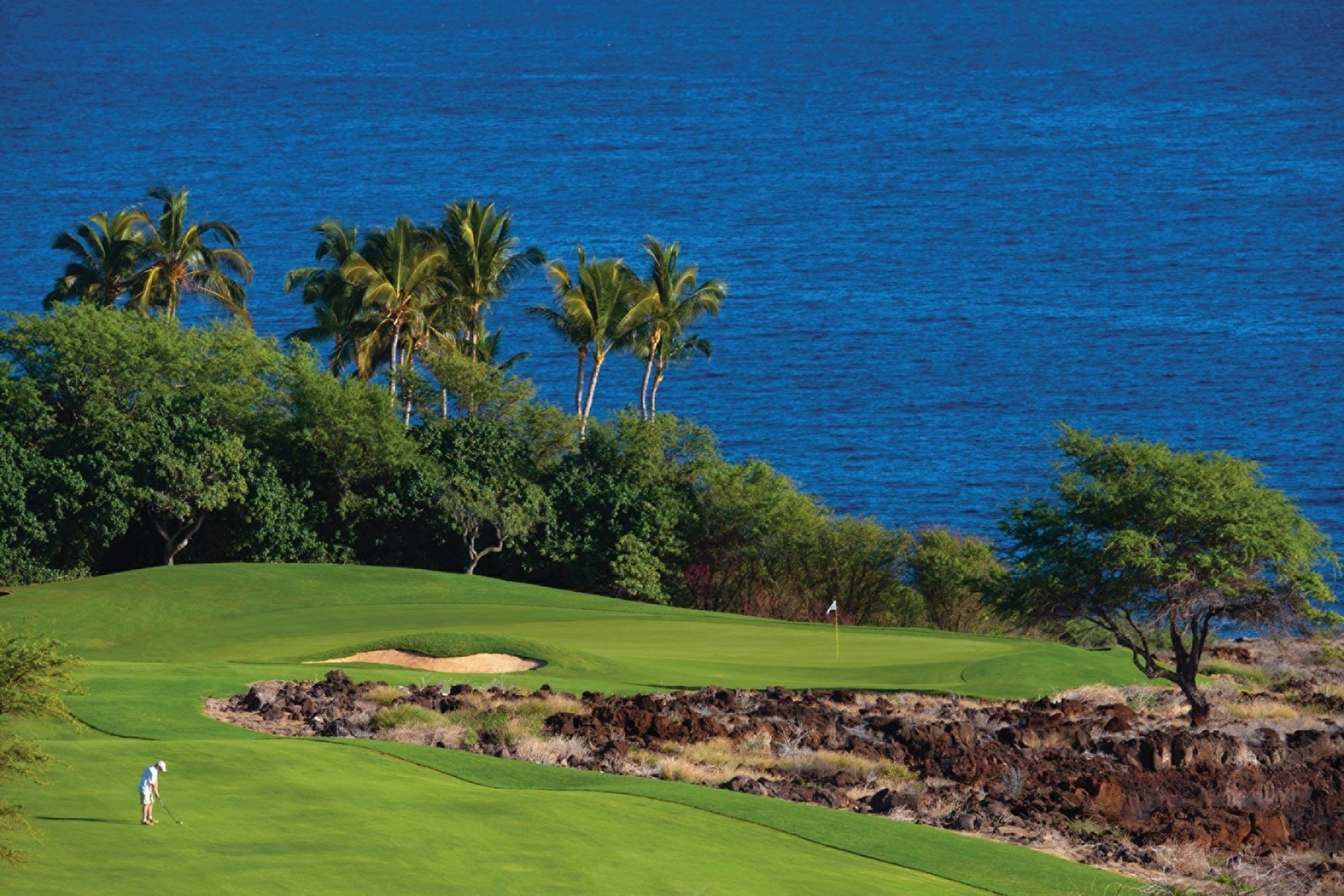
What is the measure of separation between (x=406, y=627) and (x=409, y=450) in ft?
61.0

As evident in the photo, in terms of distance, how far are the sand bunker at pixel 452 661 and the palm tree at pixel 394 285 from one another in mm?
26083

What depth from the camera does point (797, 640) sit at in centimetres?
4678

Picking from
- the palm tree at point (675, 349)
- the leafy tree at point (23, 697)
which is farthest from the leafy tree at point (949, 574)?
the leafy tree at point (23, 697)

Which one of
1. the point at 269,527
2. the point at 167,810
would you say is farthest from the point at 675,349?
the point at 167,810

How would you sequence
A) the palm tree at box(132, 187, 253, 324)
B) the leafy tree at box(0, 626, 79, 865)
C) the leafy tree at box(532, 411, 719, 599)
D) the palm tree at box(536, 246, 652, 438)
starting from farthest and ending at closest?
1. the palm tree at box(536, 246, 652, 438)
2. the palm tree at box(132, 187, 253, 324)
3. the leafy tree at box(532, 411, 719, 599)
4. the leafy tree at box(0, 626, 79, 865)

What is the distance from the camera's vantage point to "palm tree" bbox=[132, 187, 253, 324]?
67.5 meters

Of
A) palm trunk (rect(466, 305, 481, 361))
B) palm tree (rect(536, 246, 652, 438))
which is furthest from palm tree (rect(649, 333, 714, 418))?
palm trunk (rect(466, 305, 481, 361))

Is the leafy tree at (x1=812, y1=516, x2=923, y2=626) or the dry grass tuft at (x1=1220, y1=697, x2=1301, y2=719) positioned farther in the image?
the leafy tree at (x1=812, y1=516, x2=923, y2=626)

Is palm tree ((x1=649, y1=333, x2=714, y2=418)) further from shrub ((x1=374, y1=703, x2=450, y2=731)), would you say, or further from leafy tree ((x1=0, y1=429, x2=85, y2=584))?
shrub ((x1=374, y1=703, x2=450, y2=731))

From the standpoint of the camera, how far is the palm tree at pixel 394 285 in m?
66.5

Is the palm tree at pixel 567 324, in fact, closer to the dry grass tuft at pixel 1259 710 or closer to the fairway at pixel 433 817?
the fairway at pixel 433 817

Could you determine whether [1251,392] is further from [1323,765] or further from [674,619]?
[1323,765]

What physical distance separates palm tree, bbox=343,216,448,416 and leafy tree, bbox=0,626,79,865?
4582 cm

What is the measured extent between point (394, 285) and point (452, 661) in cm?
3149
